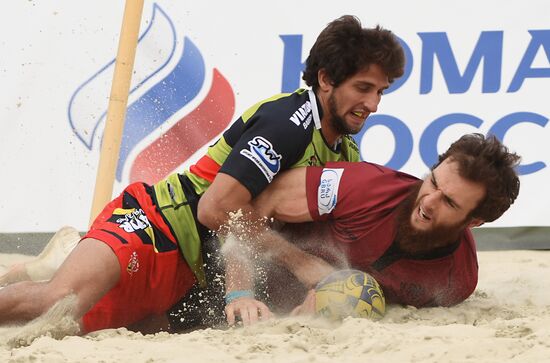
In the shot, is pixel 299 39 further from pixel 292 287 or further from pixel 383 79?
pixel 292 287

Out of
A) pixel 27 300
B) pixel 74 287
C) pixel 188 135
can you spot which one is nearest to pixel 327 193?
pixel 74 287

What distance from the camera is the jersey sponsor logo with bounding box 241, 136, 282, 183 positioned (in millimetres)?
3930

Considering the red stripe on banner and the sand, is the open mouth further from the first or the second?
the red stripe on banner

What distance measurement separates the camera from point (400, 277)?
13.5 feet

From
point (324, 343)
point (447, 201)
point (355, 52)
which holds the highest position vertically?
point (355, 52)

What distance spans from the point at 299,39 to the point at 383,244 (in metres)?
2.37

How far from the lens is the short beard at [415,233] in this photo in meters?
3.96

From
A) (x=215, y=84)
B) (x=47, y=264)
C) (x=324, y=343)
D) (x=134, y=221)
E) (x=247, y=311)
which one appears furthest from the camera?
(x=215, y=84)

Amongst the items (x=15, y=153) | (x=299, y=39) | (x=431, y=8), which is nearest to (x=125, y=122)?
(x=15, y=153)

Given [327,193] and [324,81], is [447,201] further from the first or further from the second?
[324,81]

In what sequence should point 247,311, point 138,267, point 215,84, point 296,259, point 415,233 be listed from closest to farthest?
point 247,311
point 415,233
point 296,259
point 138,267
point 215,84

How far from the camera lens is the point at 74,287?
4.00m

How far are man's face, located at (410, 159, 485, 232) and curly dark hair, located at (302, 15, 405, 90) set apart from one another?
0.54 meters

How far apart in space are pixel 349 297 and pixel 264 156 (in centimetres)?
61
